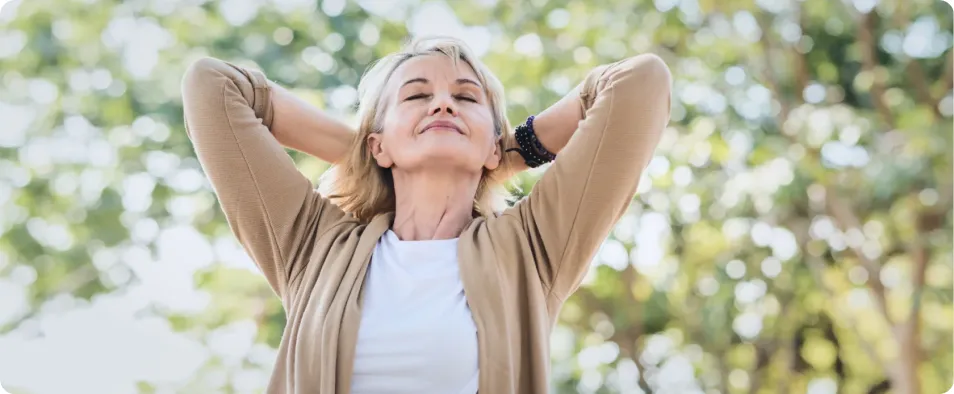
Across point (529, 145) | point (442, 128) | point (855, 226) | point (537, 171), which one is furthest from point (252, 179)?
point (855, 226)

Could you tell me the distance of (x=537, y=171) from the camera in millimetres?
4184

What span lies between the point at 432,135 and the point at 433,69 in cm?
13

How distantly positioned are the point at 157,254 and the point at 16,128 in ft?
2.73

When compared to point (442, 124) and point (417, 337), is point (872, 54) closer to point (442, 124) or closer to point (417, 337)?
point (442, 124)

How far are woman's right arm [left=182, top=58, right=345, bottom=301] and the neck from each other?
10 cm

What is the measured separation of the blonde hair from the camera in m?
1.59

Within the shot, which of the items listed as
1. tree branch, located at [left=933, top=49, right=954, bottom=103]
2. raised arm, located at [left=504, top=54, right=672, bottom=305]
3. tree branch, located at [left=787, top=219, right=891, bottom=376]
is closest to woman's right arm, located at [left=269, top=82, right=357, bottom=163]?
raised arm, located at [left=504, top=54, right=672, bottom=305]

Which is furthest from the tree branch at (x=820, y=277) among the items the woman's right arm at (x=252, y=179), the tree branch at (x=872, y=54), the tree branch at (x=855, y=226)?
the woman's right arm at (x=252, y=179)

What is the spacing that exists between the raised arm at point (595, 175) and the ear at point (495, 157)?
0.14m

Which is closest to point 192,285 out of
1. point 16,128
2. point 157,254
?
point 157,254

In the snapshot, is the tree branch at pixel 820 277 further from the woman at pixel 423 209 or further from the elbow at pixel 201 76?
the elbow at pixel 201 76

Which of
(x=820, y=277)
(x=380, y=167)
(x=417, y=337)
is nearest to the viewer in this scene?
(x=417, y=337)

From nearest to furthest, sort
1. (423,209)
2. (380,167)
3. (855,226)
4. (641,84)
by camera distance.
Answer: (641,84) → (423,209) → (380,167) → (855,226)

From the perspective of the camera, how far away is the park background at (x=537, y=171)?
425 centimetres
